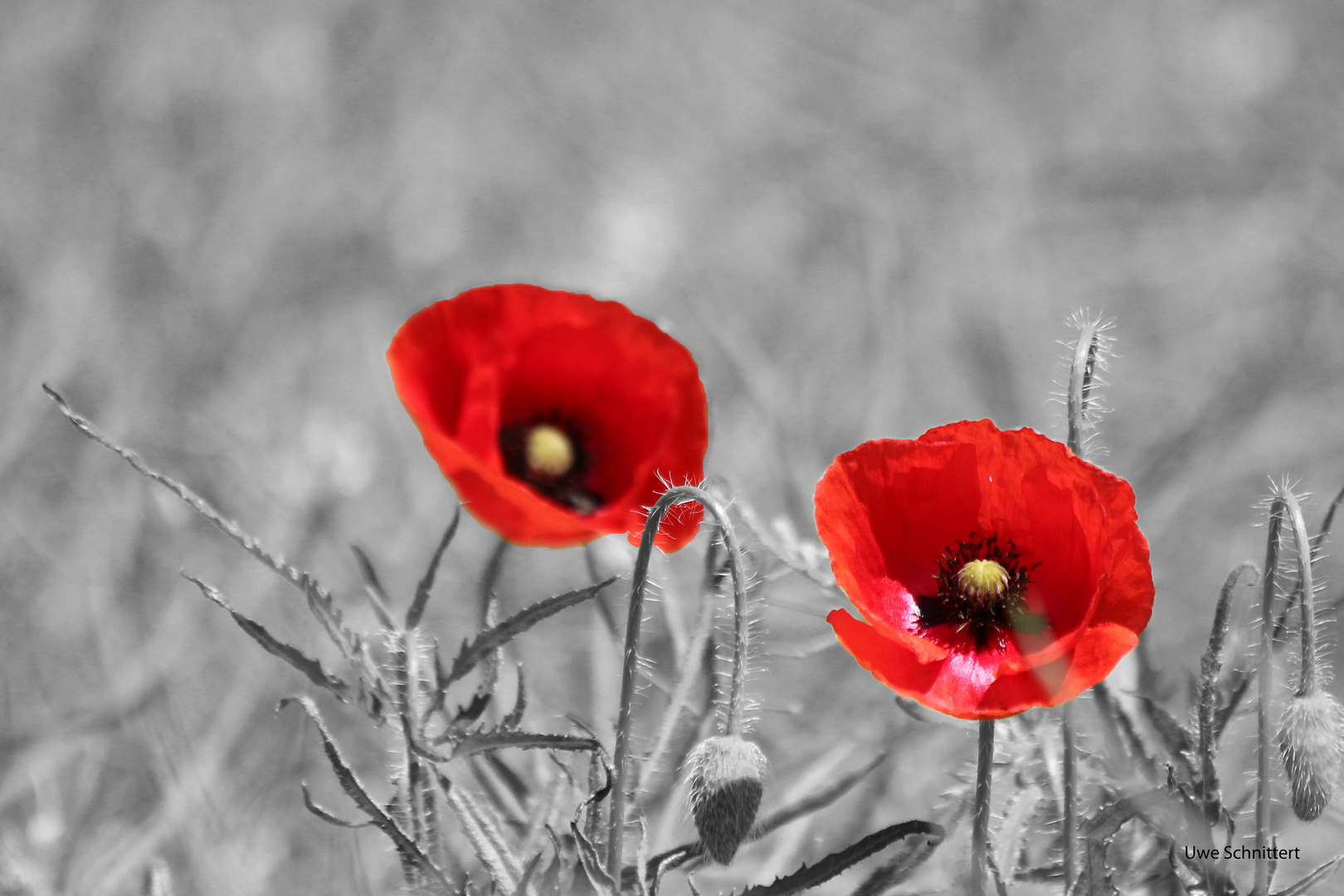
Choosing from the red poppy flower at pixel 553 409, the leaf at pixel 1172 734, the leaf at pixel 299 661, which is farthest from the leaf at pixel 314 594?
the leaf at pixel 1172 734

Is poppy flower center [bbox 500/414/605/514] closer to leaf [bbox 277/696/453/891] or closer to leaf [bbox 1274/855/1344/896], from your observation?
leaf [bbox 277/696/453/891]

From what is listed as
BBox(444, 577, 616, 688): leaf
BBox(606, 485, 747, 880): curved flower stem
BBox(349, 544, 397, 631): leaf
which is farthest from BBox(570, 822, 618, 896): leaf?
BBox(349, 544, 397, 631): leaf

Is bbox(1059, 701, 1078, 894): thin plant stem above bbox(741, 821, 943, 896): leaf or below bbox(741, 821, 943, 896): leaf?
above

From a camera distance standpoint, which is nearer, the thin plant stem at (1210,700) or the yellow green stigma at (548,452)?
the thin plant stem at (1210,700)

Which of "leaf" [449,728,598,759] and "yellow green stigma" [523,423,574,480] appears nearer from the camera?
"leaf" [449,728,598,759]

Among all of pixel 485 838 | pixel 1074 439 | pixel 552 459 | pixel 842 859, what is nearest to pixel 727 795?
pixel 842 859

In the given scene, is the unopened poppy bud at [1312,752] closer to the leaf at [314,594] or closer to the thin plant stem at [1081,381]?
the thin plant stem at [1081,381]

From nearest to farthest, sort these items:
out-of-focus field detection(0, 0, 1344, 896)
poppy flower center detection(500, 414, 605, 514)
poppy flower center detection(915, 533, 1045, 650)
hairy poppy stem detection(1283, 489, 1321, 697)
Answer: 1. hairy poppy stem detection(1283, 489, 1321, 697)
2. poppy flower center detection(915, 533, 1045, 650)
3. poppy flower center detection(500, 414, 605, 514)
4. out-of-focus field detection(0, 0, 1344, 896)
